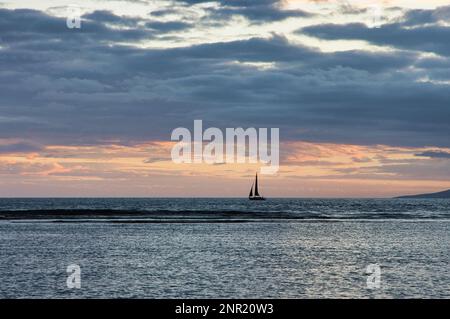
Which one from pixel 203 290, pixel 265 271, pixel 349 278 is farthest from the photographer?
pixel 265 271

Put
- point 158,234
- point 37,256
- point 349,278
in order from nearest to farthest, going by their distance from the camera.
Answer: point 349,278 < point 37,256 < point 158,234

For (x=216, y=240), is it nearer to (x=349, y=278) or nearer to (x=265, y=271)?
(x=265, y=271)

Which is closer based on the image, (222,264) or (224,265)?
(224,265)

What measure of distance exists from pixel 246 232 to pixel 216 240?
14.8 m

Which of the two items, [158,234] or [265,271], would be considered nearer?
[265,271]

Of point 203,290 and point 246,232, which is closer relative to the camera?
point 203,290

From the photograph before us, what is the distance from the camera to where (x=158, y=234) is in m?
83.6

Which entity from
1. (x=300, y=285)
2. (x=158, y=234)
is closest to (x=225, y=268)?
(x=300, y=285)

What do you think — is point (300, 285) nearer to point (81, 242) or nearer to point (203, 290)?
point (203, 290)

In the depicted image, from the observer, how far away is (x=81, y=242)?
7056 cm
